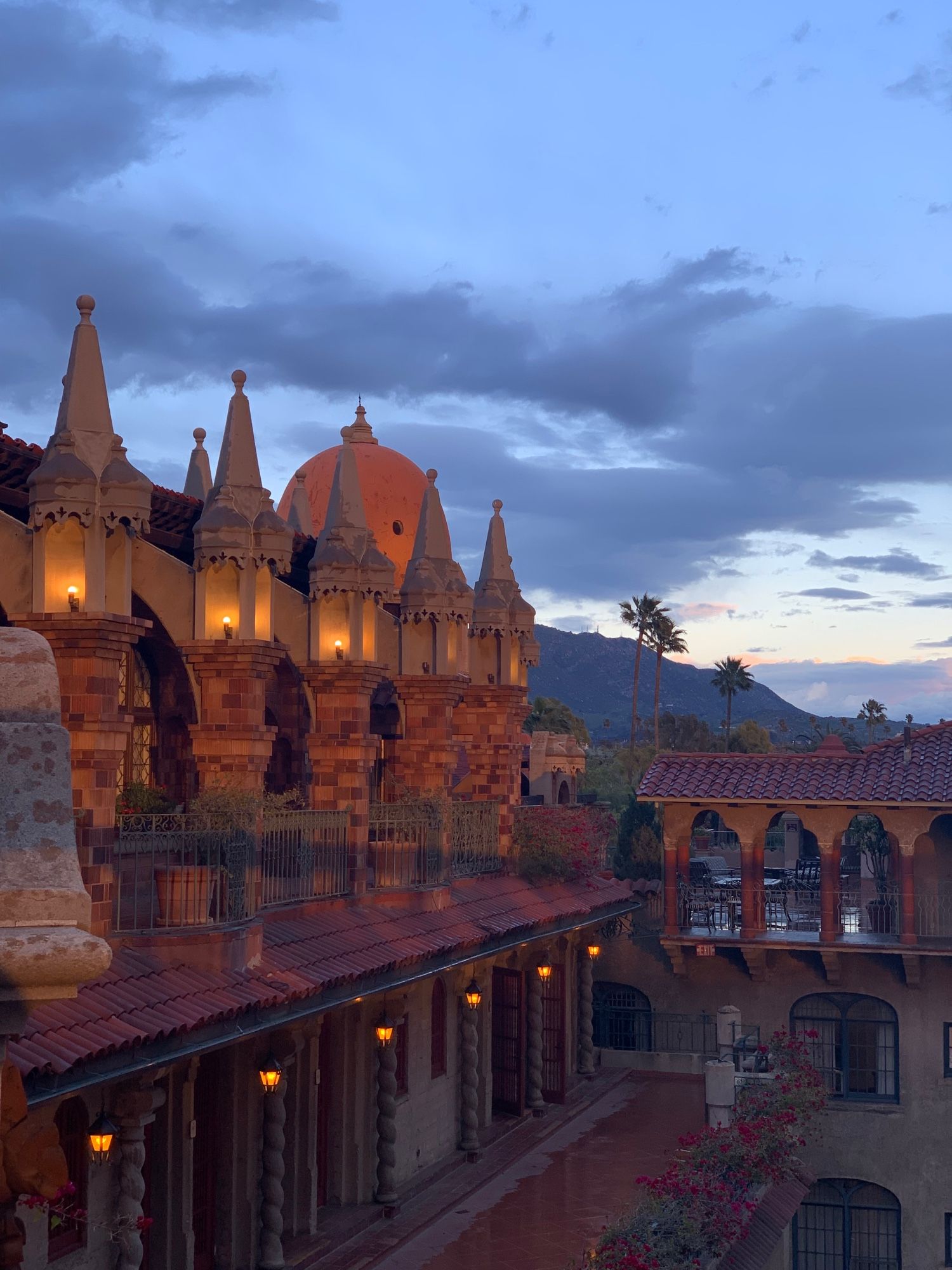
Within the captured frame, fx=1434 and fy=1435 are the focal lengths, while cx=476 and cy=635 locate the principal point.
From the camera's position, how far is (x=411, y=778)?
23484mm

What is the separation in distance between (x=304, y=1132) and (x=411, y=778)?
6.14m

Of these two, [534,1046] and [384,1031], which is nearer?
[384,1031]

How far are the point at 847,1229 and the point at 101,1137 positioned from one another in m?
19.6

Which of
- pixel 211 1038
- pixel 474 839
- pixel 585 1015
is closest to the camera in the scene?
pixel 211 1038

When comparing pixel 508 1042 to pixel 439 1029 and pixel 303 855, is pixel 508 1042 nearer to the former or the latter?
pixel 439 1029

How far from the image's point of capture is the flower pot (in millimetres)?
15172

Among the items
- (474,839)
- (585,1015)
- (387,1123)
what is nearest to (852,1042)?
(585,1015)

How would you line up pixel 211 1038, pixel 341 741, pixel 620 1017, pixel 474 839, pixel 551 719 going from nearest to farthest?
pixel 211 1038 → pixel 341 741 → pixel 474 839 → pixel 620 1017 → pixel 551 719

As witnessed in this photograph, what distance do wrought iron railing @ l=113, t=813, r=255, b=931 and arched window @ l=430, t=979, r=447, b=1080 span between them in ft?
25.8

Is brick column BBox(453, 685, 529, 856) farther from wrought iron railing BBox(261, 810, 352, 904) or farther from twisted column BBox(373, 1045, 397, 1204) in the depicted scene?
twisted column BBox(373, 1045, 397, 1204)

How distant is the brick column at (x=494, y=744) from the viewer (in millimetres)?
27375

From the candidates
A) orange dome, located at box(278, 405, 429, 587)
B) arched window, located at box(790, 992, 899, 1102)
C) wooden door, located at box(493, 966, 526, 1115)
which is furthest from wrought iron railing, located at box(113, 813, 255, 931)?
arched window, located at box(790, 992, 899, 1102)

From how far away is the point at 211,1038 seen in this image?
14.1 m

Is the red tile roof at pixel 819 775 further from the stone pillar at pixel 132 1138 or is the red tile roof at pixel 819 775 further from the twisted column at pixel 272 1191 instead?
the stone pillar at pixel 132 1138
